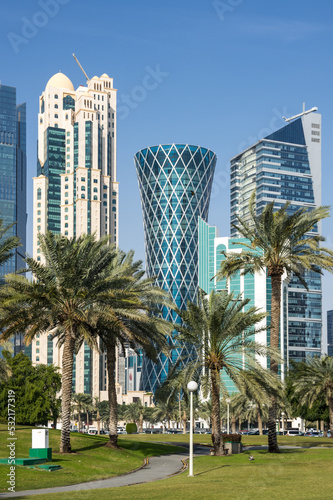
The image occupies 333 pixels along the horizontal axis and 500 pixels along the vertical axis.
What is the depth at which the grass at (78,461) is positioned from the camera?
26.2 m

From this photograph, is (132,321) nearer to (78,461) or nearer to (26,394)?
(78,461)

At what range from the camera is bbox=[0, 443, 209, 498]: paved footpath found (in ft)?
78.5

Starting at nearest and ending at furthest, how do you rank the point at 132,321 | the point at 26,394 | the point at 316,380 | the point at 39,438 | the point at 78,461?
the point at 39,438 < the point at 78,461 < the point at 132,321 < the point at 316,380 < the point at 26,394

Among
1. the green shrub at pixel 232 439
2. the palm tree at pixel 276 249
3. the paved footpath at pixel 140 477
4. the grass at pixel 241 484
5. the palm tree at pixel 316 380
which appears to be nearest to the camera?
the grass at pixel 241 484

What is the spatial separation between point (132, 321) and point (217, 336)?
5.60 metres

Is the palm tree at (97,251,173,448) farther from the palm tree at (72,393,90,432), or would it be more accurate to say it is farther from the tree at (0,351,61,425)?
the palm tree at (72,393,90,432)

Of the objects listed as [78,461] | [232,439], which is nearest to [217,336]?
[232,439]

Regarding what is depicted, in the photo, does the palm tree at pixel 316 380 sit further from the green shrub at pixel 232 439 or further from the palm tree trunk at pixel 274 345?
the palm tree trunk at pixel 274 345

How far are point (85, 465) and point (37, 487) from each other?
284 inches

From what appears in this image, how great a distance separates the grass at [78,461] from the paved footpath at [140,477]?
644mm

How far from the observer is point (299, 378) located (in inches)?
2739

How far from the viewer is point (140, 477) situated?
29.8 metres

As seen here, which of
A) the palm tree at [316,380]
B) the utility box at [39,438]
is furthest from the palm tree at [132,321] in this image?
the palm tree at [316,380]

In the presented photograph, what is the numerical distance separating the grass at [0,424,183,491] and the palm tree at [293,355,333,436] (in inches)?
992
